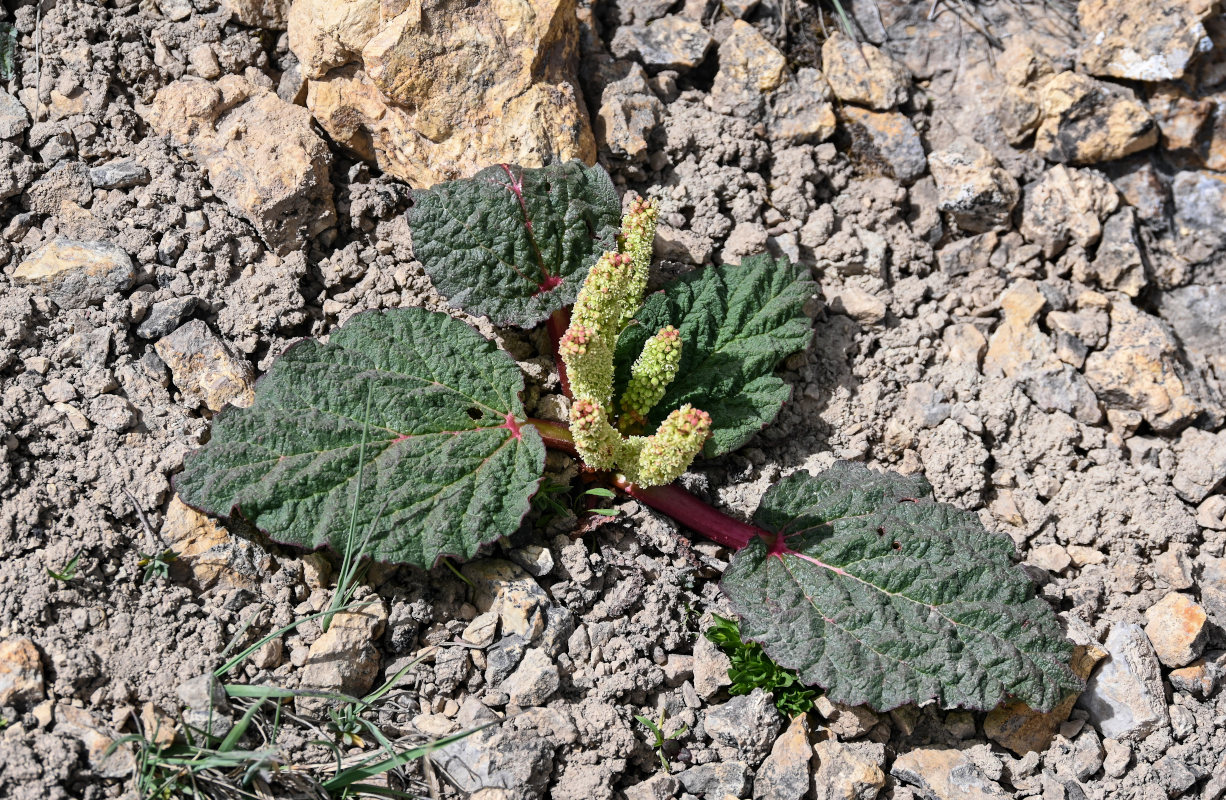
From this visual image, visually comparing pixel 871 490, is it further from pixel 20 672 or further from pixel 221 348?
pixel 20 672

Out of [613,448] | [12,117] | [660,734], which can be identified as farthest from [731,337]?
[12,117]

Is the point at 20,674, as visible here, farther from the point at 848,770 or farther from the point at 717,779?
the point at 848,770

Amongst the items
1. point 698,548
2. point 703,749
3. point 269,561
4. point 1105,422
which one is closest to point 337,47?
point 269,561

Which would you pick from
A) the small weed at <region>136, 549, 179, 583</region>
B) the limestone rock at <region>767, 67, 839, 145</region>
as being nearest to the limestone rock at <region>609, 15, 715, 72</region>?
the limestone rock at <region>767, 67, 839, 145</region>

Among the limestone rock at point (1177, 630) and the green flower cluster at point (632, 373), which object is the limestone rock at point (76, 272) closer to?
the green flower cluster at point (632, 373)

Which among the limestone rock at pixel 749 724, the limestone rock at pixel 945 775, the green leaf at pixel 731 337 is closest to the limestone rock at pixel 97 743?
the limestone rock at pixel 749 724

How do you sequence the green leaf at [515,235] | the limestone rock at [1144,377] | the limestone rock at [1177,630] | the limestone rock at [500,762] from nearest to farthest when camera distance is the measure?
the limestone rock at [500,762] → the limestone rock at [1177,630] → the green leaf at [515,235] → the limestone rock at [1144,377]
